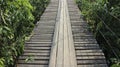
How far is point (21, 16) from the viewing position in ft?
20.4

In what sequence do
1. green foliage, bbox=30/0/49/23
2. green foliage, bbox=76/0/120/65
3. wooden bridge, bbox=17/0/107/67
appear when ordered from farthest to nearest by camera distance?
green foliage, bbox=30/0/49/23 → green foliage, bbox=76/0/120/65 → wooden bridge, bbox=17/0/107/67

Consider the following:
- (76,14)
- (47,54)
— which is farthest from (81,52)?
(76,14)

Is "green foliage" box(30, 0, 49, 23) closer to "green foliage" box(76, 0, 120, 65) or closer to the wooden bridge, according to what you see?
the wooden bridge

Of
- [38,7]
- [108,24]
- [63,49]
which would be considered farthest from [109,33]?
[38,7]

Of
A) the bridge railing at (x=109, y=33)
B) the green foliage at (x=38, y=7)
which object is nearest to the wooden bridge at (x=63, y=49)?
the bridge railing at (x=109, y=33)

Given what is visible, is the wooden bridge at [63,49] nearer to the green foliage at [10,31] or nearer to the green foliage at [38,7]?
the green foliage at [10,31]

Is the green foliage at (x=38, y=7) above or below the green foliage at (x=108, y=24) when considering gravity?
below

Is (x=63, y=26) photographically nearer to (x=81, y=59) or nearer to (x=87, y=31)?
(x=87, y=31)

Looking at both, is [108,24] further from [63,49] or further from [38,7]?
[38,7]

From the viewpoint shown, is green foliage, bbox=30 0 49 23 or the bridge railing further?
green foliage, bbox=30 0 49 23

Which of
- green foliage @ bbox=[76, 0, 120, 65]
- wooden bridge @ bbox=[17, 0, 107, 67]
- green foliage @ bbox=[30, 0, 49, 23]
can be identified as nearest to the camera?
wooden bridge @ bbox=[17, 0, 107, 67]

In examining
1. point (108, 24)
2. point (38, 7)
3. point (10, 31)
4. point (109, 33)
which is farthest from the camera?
point (38, 7)

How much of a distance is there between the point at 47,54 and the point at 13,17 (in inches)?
46.9

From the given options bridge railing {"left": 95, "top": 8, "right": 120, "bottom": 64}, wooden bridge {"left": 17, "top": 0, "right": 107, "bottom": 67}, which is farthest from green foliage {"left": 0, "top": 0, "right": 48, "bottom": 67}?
bridge railing {"left": 95, "top": 8, "right": 120, "bottom": 64}
